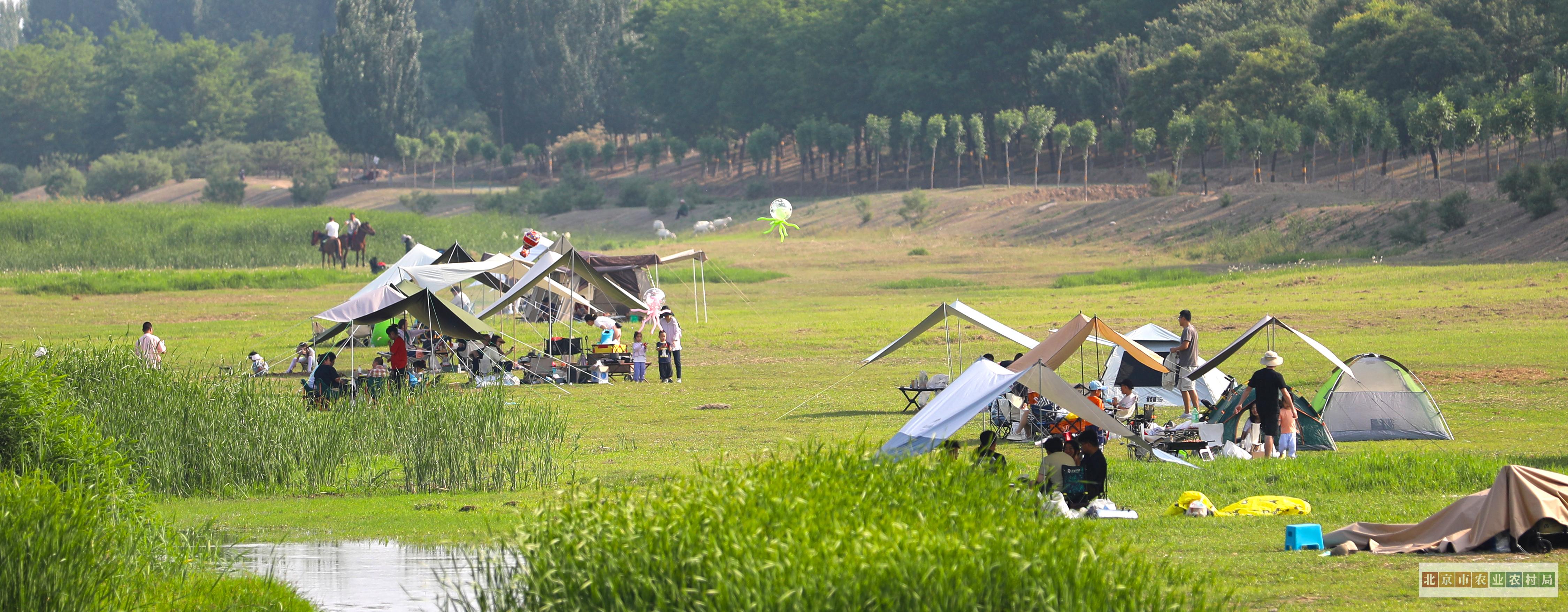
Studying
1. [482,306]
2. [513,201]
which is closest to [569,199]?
[513,201]

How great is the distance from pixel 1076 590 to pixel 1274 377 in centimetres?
979

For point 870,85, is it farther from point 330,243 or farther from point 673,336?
point 673,336

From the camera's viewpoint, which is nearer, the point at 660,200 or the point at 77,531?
the point at 77,531

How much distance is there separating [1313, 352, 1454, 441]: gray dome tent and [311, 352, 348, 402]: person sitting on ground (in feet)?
44.1

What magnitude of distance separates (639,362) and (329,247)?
27.9 meters

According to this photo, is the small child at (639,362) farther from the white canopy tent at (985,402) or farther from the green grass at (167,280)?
the green grass at (167,280)

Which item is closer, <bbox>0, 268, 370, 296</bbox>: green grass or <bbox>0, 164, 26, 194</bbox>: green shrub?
<bbox>0, 268, 370, 296</bbox>: green grass

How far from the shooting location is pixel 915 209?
72.8 meters

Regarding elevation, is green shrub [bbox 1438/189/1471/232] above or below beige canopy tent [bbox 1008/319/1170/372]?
above

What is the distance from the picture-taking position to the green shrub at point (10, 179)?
121 meters

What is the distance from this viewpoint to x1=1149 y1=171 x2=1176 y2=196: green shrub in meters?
67.4

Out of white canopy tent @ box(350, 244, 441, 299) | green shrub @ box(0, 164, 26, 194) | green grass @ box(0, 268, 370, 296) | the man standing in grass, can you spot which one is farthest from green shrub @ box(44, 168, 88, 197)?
the man standing in grass

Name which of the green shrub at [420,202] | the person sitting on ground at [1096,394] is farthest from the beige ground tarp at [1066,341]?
the green shrub at [420,202]

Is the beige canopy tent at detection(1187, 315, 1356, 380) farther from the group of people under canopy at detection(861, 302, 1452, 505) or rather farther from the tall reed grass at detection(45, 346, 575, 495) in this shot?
the tall reed grass at detection(45, 346, 575, 495)
